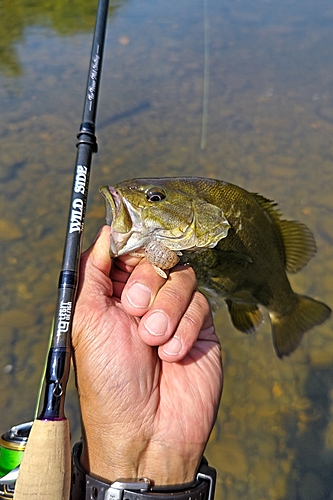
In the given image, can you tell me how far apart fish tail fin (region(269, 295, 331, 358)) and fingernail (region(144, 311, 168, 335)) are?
130cm

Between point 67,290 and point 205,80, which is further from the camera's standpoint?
point 205,80

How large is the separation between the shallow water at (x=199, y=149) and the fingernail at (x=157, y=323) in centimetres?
213

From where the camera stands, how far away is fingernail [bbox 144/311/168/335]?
1654 mm

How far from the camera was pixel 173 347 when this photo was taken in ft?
5.54

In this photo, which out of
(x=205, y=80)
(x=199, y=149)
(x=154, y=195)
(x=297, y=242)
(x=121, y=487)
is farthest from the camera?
(x=205, y=80)

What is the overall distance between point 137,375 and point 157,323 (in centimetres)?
23

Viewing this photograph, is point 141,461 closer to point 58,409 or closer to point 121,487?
point 121,487

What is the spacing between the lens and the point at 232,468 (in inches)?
130

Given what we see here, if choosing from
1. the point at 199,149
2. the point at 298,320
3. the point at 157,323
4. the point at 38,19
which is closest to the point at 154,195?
the point at 157,323

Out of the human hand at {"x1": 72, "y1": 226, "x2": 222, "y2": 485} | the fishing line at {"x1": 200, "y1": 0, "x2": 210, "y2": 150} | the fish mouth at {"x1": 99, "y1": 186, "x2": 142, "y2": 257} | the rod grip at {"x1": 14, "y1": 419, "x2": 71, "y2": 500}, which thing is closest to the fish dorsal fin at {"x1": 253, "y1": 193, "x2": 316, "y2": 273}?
the human hand at {"x1": 72, "y1": 226, "x2": 222, "y2": 485}

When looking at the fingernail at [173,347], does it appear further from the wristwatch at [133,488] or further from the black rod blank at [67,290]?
the wristwatch at [133,488]

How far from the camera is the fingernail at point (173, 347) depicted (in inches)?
66.4

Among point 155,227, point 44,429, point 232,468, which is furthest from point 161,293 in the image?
point 232,468

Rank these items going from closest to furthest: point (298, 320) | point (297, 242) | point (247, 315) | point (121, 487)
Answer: point (121, 487) < point (297, 242) < point (247, 315) < point (298, 320)
